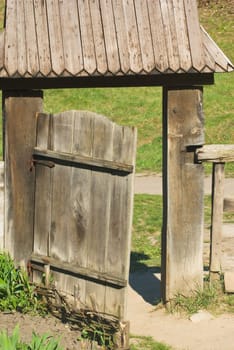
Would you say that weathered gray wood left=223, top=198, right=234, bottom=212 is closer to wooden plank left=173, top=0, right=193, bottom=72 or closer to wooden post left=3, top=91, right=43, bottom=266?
wooden plank left=173, top=0, right=193, bottom=72

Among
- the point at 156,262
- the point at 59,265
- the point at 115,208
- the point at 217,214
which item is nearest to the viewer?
the point at 115,208

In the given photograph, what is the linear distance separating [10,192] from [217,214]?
6.65ft

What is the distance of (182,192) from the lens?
835cm

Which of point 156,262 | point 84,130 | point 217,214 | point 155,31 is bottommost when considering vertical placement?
point 156,262

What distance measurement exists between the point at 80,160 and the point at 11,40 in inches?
51.4

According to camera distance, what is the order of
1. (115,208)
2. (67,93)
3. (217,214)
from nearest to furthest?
(115,208)
(217,214)
(67,93)

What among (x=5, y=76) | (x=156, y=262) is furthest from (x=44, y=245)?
(x=156, y=262)

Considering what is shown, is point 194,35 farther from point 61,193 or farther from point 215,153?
point 61,193

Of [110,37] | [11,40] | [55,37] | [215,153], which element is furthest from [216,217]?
[11,40]

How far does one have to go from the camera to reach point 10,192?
8281 millimetres

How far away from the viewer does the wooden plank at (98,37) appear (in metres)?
7.92

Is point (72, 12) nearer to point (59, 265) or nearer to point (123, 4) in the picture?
point (123, 4)

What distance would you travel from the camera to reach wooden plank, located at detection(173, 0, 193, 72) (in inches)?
312

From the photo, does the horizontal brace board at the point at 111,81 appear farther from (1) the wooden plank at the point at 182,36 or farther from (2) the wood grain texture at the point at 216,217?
(2) the wood grain texture at the point at 216,217
